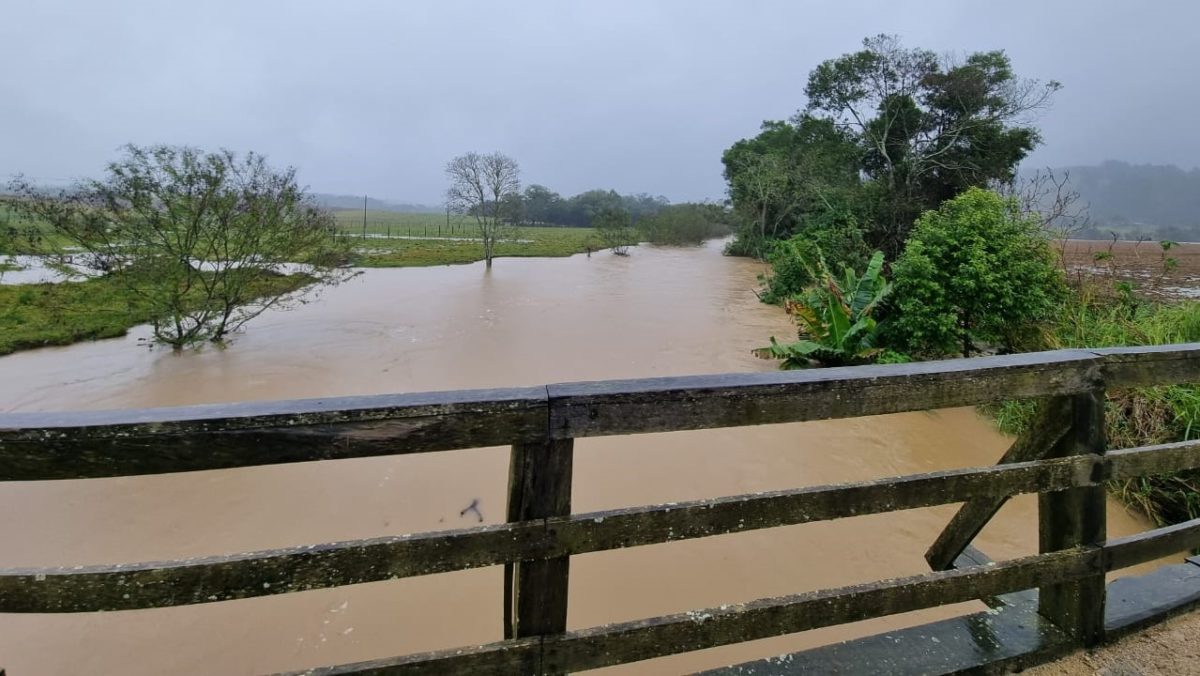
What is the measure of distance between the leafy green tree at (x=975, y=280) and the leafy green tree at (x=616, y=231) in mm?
26390

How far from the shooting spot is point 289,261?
10.8 meters

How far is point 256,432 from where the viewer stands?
1118 millimetres

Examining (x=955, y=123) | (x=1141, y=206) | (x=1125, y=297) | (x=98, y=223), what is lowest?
(x=1125, y=297)

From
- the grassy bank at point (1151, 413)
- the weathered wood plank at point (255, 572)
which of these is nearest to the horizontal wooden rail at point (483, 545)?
the weathered wood plank at point (255, 572)

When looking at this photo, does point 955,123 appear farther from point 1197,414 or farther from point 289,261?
point 289,261

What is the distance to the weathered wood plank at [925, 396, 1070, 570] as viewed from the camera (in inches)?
65.1

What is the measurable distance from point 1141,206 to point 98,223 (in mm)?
105712

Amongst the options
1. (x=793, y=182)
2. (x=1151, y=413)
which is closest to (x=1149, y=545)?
(x=1151, y=413)

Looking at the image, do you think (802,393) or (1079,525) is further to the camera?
(1079,525)

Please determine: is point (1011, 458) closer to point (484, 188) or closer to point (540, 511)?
point (540, 511)

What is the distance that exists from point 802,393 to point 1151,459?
1294mm

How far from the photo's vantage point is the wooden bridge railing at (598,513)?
110 cm

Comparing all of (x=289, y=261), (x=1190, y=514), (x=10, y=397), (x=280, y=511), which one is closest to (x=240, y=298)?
(x=289, y=261)

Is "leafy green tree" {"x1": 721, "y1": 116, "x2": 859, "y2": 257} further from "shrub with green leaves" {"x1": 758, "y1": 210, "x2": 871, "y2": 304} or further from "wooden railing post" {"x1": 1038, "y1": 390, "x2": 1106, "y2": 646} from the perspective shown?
"wooden railing post" {"x1": 1038, "y1": 390, "x2": 1106, "y2": 646}
